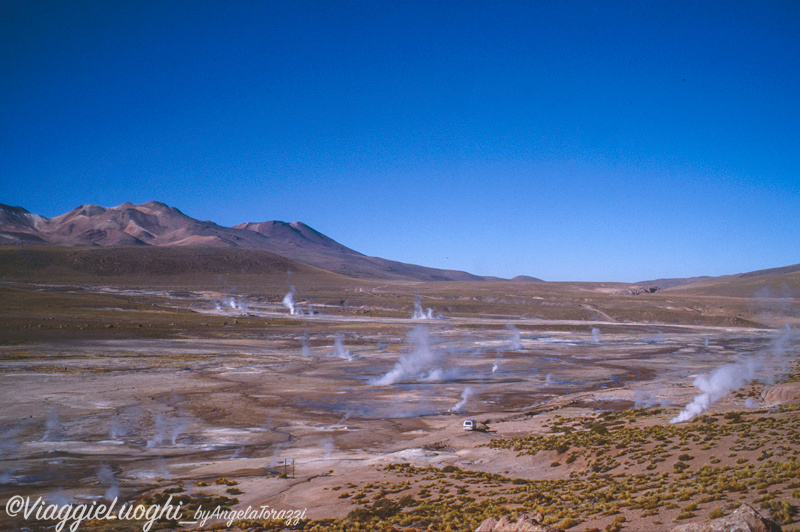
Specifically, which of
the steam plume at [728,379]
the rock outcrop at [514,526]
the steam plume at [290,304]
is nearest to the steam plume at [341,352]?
the steam plume at [728,379]

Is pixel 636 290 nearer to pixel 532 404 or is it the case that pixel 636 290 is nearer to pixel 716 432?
pixel 532 404

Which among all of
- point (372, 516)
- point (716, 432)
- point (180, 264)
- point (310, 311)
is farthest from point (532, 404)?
point (180, 264)

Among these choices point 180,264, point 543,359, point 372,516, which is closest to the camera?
point 372,516

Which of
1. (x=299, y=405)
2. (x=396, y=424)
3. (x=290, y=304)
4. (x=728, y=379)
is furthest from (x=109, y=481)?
(x=290, y=304)

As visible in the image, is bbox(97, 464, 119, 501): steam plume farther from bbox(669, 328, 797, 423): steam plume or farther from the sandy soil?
bbox(669, 328, 797, 423): steam plume

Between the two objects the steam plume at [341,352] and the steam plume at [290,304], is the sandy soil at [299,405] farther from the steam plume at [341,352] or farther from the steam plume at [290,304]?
the steam plume at [290,304]

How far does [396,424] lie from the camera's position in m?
30.2

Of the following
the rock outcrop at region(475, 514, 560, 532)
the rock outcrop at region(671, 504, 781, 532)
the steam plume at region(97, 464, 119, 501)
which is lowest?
the steam plume at region(97, 464, 119, 501)

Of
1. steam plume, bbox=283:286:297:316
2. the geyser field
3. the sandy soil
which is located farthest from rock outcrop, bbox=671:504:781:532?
Result: steam plume, bbox=283:286:297:316

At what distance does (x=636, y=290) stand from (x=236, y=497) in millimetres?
192945

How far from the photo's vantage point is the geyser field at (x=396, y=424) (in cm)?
1593

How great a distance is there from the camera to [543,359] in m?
59.9

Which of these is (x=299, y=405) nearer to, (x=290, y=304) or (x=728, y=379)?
(x=728, y=379)

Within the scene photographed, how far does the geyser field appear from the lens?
15.9 meters
